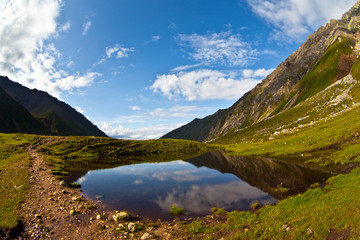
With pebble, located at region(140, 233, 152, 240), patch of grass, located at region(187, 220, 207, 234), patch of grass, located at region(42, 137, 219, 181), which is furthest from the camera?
patch of grass, located at region(42, 137, 219, 181)

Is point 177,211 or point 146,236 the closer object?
point 146,236

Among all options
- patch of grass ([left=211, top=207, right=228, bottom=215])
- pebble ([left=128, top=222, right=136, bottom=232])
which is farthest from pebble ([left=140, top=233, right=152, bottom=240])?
patch of grass ([left=211, top=207, right=228, bottom=215])

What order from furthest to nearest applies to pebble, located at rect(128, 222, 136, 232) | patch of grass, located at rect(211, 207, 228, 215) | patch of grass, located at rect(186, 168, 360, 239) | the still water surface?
1. the still water surface
2. patch of grass, located at rect(211, 207, 228, 215)
3. pebble, located at rect(128, 222, 136, 232)
4. patch of grass, located at rect(186, 168, 360, 239)

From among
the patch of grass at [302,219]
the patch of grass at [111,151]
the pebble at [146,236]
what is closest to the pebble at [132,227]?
the pebble at [146,236]

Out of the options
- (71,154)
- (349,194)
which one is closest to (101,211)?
(349,194)

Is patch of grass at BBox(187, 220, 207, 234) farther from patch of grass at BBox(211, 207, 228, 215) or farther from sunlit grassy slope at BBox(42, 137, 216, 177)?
sunlit grassy slope at BBox(42, 137, 216, 177)

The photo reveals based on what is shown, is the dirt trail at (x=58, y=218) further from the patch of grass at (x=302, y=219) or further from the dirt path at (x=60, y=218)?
the patch of grass at (x=302, y=219)

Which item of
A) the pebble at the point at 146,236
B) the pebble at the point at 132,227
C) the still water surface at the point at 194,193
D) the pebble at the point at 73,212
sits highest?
the pebble at the point at 73,212

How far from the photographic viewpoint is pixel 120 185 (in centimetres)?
4541

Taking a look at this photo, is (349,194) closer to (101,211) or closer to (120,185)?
(101,211)

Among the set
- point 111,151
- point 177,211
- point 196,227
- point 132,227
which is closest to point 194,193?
point 177,211

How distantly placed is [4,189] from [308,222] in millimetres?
41806

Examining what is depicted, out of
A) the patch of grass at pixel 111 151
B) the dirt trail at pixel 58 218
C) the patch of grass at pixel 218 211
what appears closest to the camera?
the dirt trail at pixel 58 218

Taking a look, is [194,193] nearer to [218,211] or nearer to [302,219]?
[218,211]
